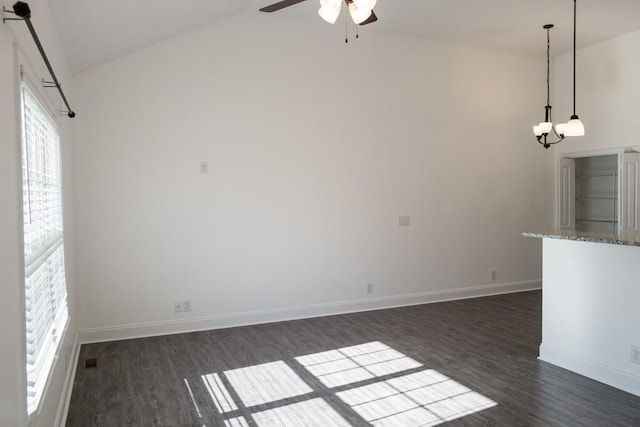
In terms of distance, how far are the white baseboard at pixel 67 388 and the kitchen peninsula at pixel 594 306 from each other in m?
3.74

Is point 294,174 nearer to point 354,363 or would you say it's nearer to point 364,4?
point 354,363

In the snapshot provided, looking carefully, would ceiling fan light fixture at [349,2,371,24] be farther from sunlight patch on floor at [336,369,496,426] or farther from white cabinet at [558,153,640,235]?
white cabinet at [558,153,640,235]

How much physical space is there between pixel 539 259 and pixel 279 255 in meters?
4.21

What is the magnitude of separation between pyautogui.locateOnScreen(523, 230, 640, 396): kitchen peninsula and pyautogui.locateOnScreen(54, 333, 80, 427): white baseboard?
3736mm

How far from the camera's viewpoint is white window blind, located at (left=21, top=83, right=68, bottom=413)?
2.00 meters

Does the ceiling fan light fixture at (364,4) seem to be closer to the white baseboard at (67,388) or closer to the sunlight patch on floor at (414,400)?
the sunlight patch on floor at (414,400)

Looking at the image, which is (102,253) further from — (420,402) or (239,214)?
(420,402)

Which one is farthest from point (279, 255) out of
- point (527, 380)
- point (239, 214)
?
point (527, 380)

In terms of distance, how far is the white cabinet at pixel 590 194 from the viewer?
6.91 meters

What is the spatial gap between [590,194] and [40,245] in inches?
301

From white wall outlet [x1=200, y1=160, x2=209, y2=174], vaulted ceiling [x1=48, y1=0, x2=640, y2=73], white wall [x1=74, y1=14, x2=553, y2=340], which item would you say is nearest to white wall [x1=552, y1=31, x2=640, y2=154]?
vaulted ceiling [x1=48, y1=0, x2=640, y2=73]

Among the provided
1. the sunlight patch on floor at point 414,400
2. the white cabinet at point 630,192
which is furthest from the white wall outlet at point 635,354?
the white cabinet at point 630,192

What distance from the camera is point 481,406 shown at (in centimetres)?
313

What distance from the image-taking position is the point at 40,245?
7.77 ft
